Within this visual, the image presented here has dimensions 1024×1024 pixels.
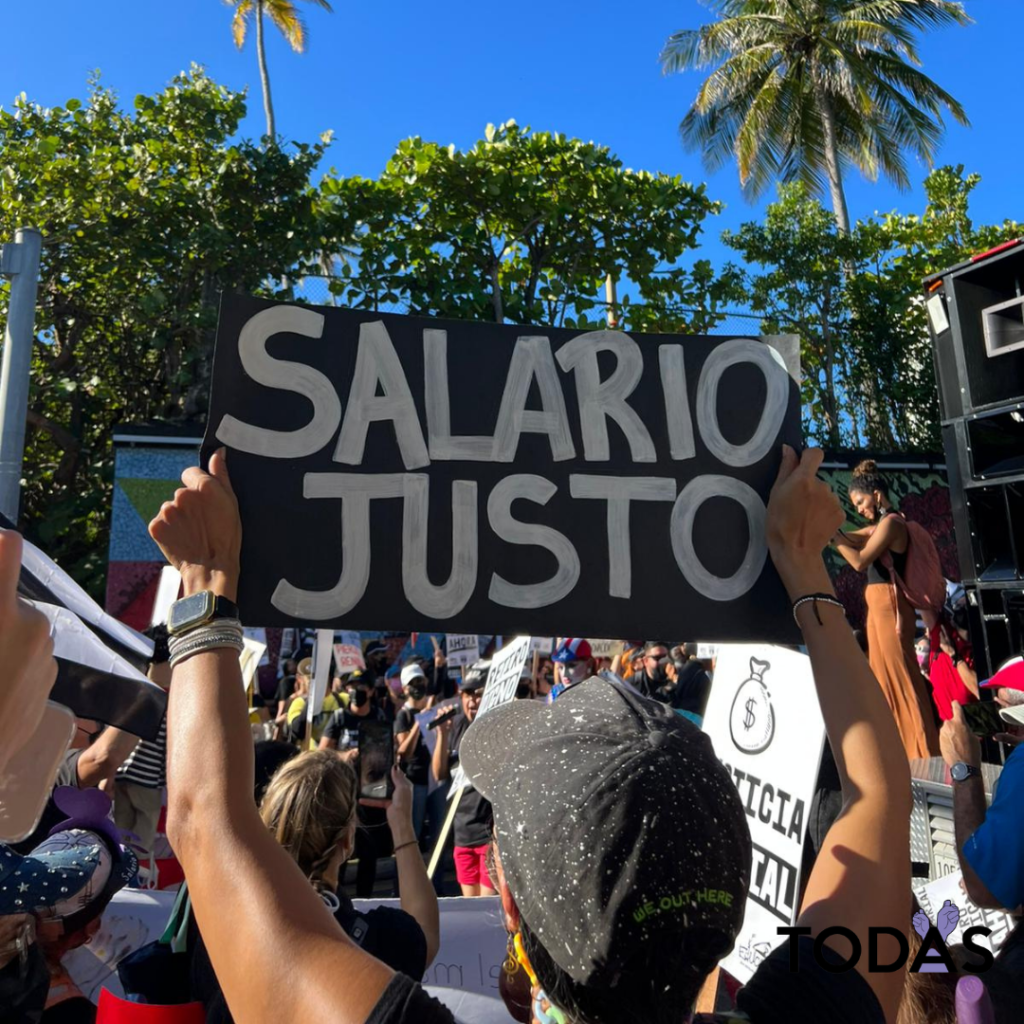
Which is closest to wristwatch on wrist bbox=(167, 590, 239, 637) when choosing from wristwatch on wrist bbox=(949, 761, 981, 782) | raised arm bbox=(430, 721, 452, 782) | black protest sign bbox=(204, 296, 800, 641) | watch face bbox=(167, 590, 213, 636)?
watch face bbox=(167, 590, 213, 636)

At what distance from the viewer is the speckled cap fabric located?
0.95 meters

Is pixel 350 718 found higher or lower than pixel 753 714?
lower

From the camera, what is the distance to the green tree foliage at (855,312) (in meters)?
17.2

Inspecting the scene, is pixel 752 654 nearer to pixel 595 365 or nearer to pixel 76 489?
pixel 595 365

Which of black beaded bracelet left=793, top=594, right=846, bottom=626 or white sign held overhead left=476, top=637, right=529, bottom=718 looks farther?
white sign held overhead left=476, top=637, right=529, bottom=718

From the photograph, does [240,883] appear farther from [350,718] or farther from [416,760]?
[416,760]

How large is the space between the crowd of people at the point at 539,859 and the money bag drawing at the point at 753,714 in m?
0.54

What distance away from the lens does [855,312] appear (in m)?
17.5

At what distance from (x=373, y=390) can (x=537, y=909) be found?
4.45ft

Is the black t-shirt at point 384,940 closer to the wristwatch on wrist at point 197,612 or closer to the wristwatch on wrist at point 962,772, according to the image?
the wristwatch on wrist at point 197,612

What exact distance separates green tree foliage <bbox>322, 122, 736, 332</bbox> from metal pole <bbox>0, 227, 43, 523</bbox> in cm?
945

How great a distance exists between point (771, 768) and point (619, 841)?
1.64m

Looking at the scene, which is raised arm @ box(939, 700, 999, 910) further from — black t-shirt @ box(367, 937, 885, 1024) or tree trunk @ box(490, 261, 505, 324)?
tree trunk @ box(490, 261, 505, 324)

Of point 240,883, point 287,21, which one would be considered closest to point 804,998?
point 240,883
